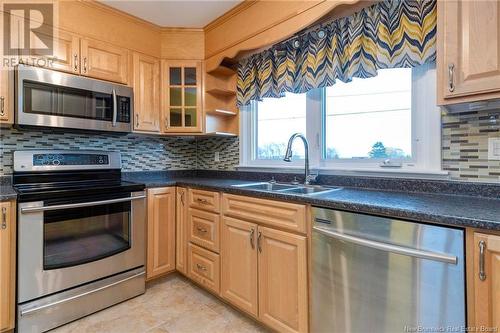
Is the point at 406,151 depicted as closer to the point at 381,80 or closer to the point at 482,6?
the point at 381,80

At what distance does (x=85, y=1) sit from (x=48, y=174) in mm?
1373

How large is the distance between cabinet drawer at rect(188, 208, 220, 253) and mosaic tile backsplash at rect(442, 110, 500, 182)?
1.49m

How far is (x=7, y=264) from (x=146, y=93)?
1.58 metres

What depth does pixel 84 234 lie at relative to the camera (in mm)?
1849

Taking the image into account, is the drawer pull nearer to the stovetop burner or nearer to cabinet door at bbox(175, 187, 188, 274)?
cabinet door at bbox(175, 187, 188, 274)

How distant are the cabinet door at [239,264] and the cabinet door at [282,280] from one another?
6 cm

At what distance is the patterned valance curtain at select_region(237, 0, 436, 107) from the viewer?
4.73ft

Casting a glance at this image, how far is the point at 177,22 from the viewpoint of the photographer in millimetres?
2445

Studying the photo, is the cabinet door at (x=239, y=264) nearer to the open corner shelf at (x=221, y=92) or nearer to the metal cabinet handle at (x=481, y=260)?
the metal cabinet handle at (x=481, y=260)

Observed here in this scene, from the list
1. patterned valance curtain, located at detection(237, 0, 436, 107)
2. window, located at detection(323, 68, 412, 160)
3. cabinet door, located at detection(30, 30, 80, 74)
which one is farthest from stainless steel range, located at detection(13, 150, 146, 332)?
window, located at detection(323, 68, 412, 160)

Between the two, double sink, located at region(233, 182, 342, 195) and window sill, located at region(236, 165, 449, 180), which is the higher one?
window sill, located at region(236, 165, 449, 180)

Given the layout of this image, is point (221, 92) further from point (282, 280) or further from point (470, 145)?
point (470, 145)

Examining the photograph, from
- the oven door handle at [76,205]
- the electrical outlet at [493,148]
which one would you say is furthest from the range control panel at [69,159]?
the electrical outlet at [493,148]

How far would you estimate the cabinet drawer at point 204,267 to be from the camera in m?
1.99
